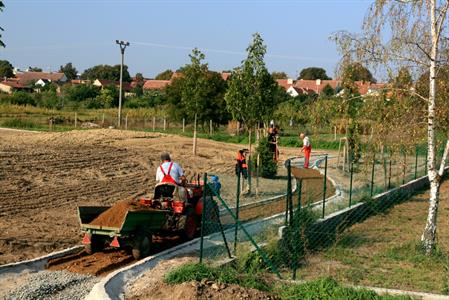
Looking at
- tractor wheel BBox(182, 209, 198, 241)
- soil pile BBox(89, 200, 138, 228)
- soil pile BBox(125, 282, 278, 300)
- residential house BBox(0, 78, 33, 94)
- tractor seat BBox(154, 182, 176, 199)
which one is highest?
residential house BBox(0, 78, 33, 94)

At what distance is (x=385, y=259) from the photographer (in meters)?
11.4

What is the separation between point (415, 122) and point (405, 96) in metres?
0.51

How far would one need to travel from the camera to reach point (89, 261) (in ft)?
34.2

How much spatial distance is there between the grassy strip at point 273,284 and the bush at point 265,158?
520 inches

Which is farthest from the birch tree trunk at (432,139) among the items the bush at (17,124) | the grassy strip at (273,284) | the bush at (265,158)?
the bush at (17,124)

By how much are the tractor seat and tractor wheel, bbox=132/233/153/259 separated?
1.40 metres

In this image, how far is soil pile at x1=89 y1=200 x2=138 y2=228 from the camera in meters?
10.6

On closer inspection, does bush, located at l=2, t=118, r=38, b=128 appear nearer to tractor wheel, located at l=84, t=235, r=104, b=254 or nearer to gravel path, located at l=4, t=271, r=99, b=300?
tractor wheel, located at l=84, t=235, r=104, b=254

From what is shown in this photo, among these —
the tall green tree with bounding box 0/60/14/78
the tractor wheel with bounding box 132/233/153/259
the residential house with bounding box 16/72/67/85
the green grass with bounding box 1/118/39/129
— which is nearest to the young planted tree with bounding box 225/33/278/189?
the tractor wheel with bounding box 132/233/153/259

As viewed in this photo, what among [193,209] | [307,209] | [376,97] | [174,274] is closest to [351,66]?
[376,97]

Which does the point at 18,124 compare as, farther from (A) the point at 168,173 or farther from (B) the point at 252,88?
(A) the point at 168,173

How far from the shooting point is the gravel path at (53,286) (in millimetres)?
8680

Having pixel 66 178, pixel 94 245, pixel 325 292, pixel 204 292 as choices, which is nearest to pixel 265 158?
pixel 66 178

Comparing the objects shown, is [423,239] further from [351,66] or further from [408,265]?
[351,66]
